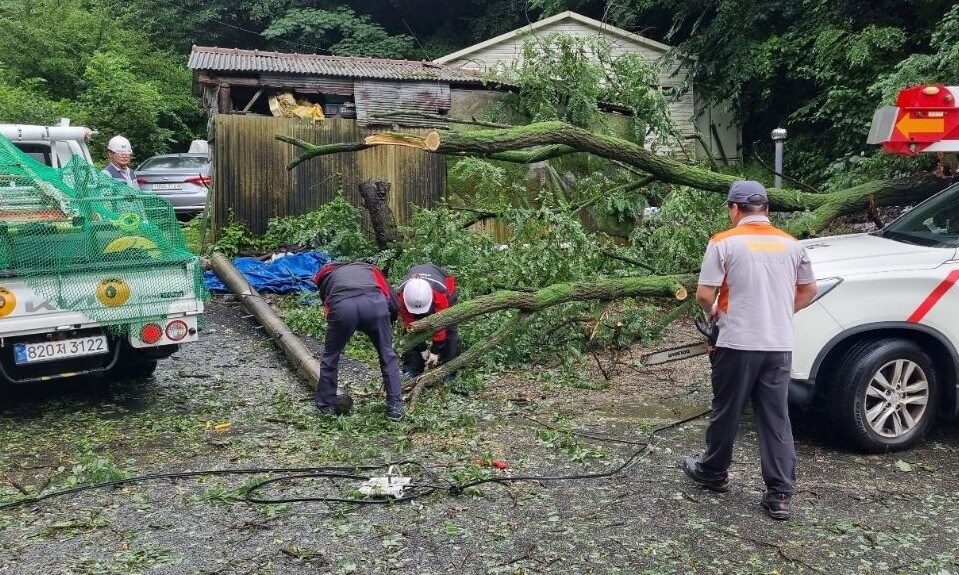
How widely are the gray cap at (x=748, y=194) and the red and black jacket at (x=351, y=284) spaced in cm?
258

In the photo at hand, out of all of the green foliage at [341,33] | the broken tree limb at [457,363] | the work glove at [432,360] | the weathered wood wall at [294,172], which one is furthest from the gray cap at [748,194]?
the green foliage at [341,33]

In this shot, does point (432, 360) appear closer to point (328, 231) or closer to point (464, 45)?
point (328, 231)

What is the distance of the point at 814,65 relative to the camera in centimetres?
1803

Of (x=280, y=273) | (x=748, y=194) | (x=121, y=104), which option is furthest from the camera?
(x=121, y=104)

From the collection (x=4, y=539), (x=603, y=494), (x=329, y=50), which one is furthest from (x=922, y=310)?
(x=329, y=50)

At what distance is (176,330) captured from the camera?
235 inches

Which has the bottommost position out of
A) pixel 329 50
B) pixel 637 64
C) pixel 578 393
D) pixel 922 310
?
pixel 578 393

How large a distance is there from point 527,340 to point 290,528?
373 cm

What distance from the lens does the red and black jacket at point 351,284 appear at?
5852 mm

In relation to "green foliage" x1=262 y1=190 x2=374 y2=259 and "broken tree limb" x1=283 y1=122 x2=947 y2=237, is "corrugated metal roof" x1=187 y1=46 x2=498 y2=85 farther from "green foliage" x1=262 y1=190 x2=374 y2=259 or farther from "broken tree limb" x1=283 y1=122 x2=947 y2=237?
"broken tree limb" x1=283 y1=122 x2=947 y2=237

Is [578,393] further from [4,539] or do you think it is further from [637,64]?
[637,64]

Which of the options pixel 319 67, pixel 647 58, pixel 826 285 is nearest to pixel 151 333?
pixel 826 285

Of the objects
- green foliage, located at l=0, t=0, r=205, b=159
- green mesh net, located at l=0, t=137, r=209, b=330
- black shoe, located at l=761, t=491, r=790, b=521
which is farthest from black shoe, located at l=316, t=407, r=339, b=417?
green foliage, located at l=0, t=0, r=205, b=159

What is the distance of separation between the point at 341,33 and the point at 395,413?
2642cm
